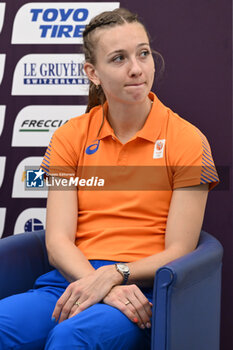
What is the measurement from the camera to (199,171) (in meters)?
1.78

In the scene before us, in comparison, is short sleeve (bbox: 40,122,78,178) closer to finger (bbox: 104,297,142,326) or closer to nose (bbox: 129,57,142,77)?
nose (bbox: 129,57,142,77)

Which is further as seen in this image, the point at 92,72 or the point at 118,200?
the point at 92,72

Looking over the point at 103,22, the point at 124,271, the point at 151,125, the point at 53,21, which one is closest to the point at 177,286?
the point at 124,271

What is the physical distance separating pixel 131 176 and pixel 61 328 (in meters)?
0.61

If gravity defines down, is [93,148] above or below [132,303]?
above

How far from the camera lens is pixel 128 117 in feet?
6.36

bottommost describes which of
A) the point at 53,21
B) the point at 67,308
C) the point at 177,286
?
the point at 67,308

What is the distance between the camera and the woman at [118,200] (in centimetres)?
162

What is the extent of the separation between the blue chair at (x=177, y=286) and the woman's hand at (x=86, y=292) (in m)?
0.19

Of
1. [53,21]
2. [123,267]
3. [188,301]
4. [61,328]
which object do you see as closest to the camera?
[61,328]

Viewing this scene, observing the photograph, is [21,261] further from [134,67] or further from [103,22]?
[103,22]

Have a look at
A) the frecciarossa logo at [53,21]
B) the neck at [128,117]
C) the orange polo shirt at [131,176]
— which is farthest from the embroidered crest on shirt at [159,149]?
the frecciarossa logo at [53,21]

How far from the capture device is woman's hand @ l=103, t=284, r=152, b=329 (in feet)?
5.07

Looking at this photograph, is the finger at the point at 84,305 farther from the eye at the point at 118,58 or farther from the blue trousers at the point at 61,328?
the eye at the point at 118,58
